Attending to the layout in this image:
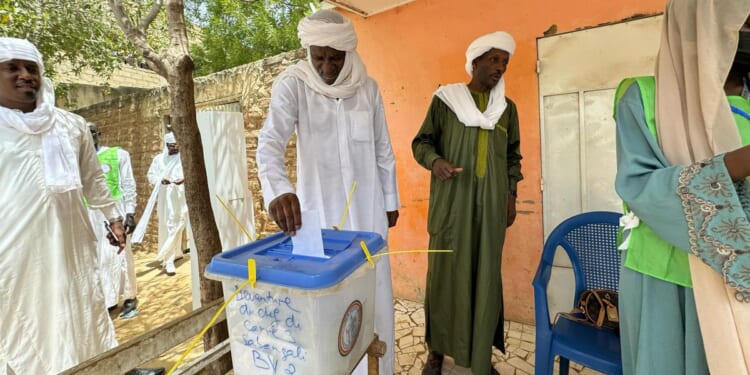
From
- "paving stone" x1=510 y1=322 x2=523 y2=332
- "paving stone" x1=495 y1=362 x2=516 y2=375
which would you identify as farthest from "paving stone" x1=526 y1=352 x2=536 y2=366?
"paving stone" x1=510 y1=322 x2=523 y2=332

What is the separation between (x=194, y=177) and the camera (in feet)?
5.86

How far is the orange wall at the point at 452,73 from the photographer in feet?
7.96

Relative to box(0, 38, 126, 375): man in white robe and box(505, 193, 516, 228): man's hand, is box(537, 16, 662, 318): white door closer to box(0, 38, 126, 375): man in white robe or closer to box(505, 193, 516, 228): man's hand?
box(505, 193, 516, 228): man's hand

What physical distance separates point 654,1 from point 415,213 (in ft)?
7.09

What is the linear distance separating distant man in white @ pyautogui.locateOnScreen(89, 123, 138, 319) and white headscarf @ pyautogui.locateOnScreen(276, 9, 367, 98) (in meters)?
2.92

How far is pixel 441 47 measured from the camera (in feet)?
9.26

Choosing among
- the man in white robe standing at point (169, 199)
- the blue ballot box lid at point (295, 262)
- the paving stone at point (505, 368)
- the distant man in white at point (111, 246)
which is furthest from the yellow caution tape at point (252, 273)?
the man in white robe standing at point (169, 199)

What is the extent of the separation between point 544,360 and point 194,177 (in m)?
1.92

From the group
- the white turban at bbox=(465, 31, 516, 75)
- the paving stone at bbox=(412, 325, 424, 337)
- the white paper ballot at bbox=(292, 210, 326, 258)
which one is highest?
the white turban at bbox=(465, 31, 516, 75)

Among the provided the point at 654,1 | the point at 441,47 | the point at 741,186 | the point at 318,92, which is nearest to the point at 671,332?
the point at 741,186

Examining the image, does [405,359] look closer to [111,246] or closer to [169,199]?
[111,246]

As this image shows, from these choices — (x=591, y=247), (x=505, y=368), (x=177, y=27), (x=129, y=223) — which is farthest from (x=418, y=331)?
(x=129, y=223)

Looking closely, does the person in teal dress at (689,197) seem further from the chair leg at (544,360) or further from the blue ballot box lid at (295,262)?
the blue ballot box lid at (295,262)

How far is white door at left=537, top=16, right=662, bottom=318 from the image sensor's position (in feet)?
7.13
